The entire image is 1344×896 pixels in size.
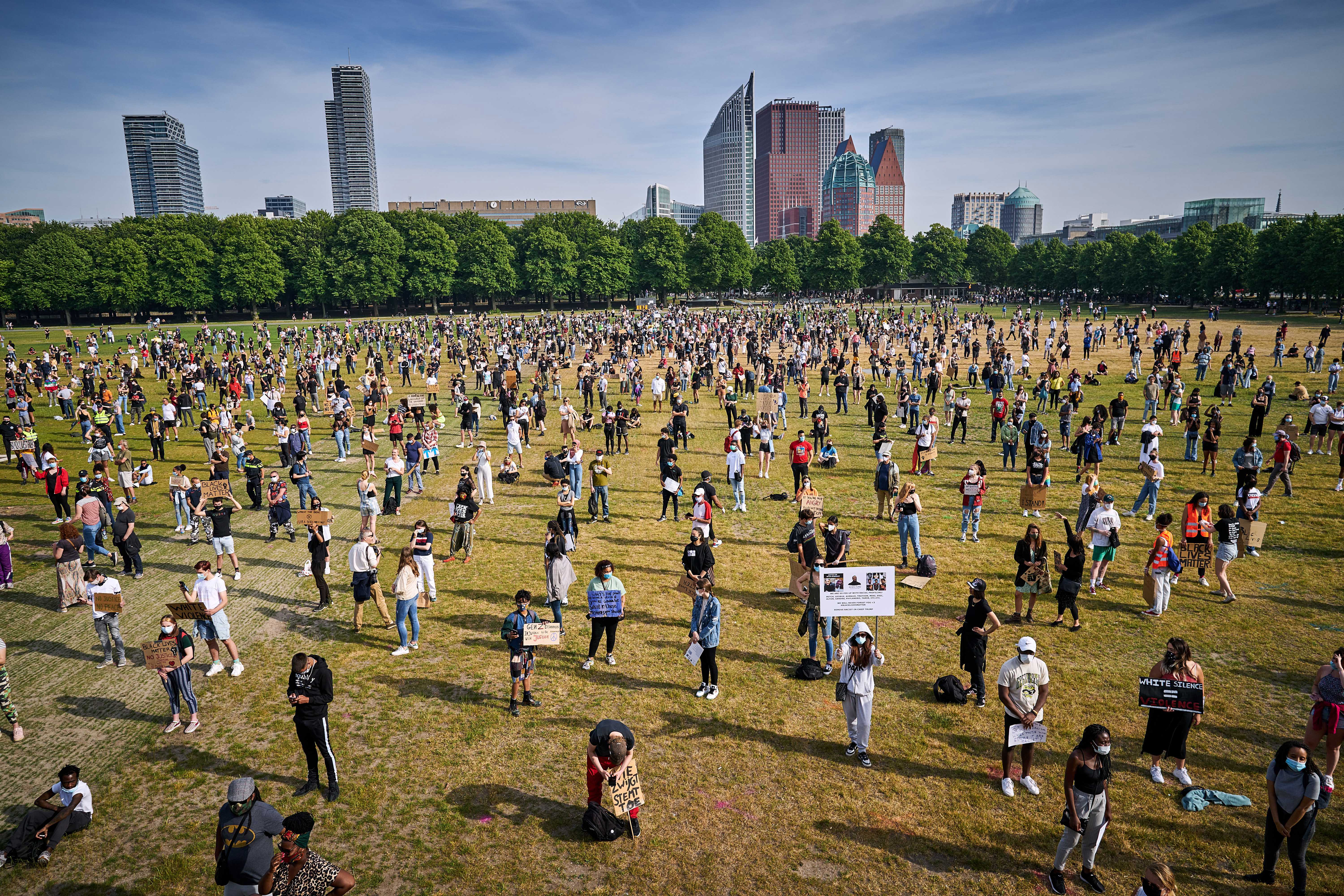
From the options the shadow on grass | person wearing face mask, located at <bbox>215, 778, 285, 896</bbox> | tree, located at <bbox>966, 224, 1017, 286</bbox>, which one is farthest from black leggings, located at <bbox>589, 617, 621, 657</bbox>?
tree, located at <bbox>966, 224, 1017, 286</bbox>

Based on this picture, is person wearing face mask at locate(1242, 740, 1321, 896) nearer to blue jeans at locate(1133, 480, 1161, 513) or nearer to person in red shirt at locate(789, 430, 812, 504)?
blue jeans at locate(1133, 480, 1161, 513)

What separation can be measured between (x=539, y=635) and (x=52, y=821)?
5.62m

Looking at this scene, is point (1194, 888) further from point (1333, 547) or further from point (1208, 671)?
point (1333, 547)

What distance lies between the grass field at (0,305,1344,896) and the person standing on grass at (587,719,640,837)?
0.47 m

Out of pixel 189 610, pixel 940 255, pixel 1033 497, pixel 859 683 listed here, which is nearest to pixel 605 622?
pixel 859 683

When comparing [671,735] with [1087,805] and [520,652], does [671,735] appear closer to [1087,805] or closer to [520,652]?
[520,652]

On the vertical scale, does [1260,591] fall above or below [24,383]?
below

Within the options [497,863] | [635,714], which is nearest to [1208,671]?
[635,714]

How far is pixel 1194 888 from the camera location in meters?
7.07

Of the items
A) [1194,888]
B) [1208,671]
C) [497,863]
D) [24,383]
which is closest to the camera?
[1194,888]

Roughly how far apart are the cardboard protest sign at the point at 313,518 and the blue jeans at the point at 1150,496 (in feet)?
59.4

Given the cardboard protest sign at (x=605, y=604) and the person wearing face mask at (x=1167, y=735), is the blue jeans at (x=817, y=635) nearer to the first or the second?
the cardboard protest sign at (x=605, y=604)

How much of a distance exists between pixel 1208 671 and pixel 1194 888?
4.96 meters

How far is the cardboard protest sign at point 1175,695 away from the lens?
26.3 feet
